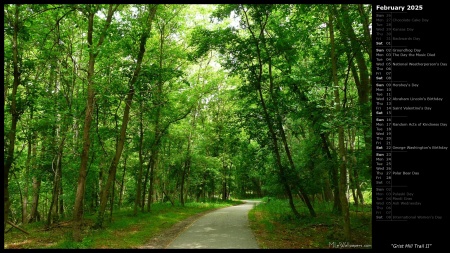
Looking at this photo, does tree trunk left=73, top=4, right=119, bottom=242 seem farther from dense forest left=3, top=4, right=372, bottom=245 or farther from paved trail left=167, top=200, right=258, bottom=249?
paved trail left=167, top=200, right=258, bottom=249

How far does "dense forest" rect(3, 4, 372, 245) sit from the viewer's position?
9867mm

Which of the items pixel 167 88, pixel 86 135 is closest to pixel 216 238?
pixel 86 135

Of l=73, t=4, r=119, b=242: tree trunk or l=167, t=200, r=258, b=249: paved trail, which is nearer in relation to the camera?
l=167, t=200, r=258, b=249: paved trail

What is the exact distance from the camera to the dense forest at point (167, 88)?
987 cm

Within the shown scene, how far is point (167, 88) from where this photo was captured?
1762 cm

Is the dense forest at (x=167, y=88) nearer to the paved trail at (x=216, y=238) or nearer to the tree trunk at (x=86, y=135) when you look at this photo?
the tree trunk at (x=86, y=135)

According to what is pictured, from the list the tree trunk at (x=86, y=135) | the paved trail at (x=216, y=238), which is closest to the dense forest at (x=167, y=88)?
the tree trunk at (x=86, y=135)

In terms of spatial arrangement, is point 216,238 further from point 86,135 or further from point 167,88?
point 167,88

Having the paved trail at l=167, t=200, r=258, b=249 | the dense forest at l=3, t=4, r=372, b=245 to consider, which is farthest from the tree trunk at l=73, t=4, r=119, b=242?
the paved trail at l=167, t=200, r=258, b=249
